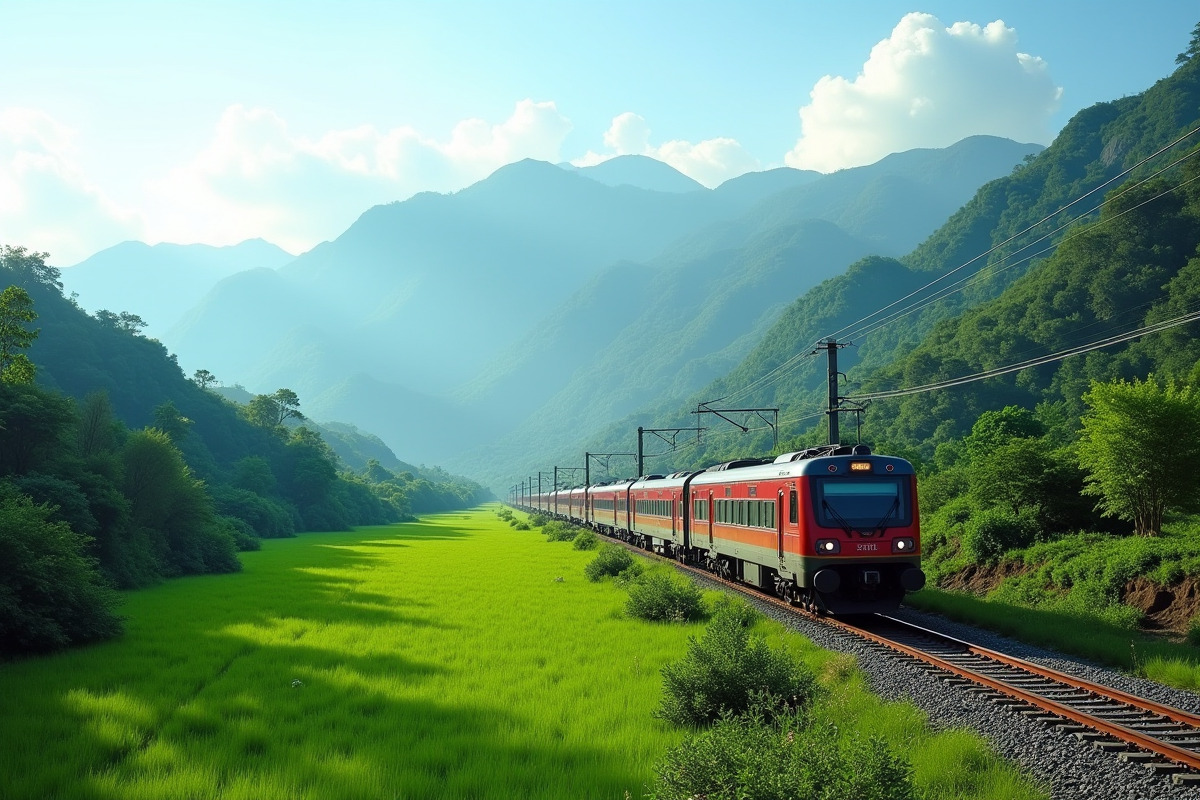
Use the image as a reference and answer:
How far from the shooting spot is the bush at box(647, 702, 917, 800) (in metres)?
5.48

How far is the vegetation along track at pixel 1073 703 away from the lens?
8.38 metres

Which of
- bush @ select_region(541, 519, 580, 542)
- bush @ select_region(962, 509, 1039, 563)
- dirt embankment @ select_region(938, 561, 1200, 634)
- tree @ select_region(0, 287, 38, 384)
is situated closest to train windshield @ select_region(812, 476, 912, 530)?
dirt embankment @ select_region(938, 561, 1200, 634)

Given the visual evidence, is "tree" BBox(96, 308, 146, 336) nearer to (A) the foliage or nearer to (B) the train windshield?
(A) the foliage

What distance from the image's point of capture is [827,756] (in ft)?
18.7

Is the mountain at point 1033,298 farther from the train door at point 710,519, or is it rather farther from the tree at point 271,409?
the tree at point 271,409

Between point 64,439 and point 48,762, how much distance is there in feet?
77.1

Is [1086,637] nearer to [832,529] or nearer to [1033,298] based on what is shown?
[832,529]

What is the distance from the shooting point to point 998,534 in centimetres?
2445

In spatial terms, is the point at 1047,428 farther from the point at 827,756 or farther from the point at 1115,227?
the point at 827,756

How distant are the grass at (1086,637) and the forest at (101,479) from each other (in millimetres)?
17700

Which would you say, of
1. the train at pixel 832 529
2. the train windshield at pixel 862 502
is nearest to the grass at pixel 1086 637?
the train at pixel 832 529

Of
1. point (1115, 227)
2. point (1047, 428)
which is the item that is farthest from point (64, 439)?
point (1115, 227)

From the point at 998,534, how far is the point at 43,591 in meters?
23.6

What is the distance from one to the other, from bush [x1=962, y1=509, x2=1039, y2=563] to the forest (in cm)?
2235
